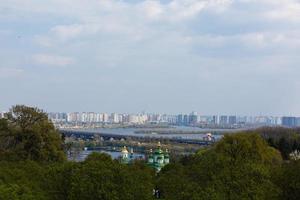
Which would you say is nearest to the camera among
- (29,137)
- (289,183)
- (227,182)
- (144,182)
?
(227,182)

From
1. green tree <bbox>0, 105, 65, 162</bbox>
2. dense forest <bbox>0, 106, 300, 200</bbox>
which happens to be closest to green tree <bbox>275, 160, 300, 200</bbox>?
dense forest <bbox>0, 106, 300, 200</bbox>

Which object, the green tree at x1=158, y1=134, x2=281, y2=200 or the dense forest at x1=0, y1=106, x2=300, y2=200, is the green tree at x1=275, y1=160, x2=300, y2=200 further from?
the green tree at x1=158, y1=134, x2=281, y2=200

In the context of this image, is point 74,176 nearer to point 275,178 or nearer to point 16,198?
point 16,198

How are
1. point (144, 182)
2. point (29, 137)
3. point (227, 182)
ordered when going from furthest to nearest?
point (29, 137) → point (144, 182) → point (227, 182)

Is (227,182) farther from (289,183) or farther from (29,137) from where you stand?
(29,137)

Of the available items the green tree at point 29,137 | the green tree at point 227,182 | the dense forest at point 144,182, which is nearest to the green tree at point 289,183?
the dense forest at point 144,182

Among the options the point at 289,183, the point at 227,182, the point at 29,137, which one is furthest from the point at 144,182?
the point at 29,137

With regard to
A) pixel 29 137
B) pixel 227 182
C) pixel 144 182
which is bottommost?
pixel 144 182

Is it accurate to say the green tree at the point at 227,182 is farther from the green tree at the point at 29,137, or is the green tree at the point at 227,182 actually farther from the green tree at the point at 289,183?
the green tree at the point at 29,137
